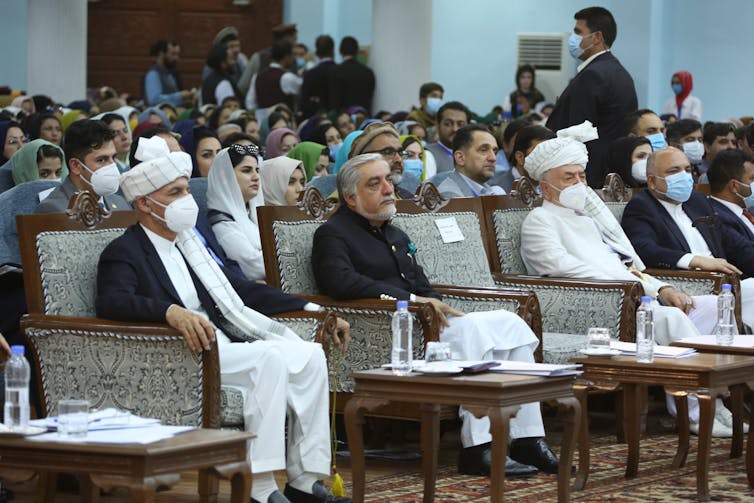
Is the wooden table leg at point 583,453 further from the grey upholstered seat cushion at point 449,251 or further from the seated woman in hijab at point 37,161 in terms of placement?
the seated woman in hijab at point 37,161

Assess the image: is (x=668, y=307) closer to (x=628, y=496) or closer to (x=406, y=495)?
(x=628, y=496)

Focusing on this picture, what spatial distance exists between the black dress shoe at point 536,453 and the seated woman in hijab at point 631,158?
2650mm

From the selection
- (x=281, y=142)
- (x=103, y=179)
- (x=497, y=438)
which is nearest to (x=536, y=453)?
(x=497, y=438)

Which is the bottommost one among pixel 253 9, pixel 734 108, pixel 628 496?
pixel 628 496

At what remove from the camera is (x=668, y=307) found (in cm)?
629

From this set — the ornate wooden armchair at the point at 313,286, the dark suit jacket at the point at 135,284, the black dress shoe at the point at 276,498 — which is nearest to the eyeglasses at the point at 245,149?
the ornate wooden armchair at the point at 313,286

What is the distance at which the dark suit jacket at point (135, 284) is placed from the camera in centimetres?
455

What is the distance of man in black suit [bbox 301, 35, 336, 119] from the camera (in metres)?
12.9

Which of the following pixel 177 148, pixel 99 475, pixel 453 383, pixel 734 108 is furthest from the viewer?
pixel 734 108

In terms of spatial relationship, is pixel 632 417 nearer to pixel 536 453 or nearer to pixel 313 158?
pixel 536 453

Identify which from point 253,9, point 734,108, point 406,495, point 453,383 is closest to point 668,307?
point 406,495

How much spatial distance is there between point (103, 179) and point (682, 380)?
2323 mm

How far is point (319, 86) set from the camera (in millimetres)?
13117

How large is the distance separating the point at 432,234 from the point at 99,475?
2812 millimetres
